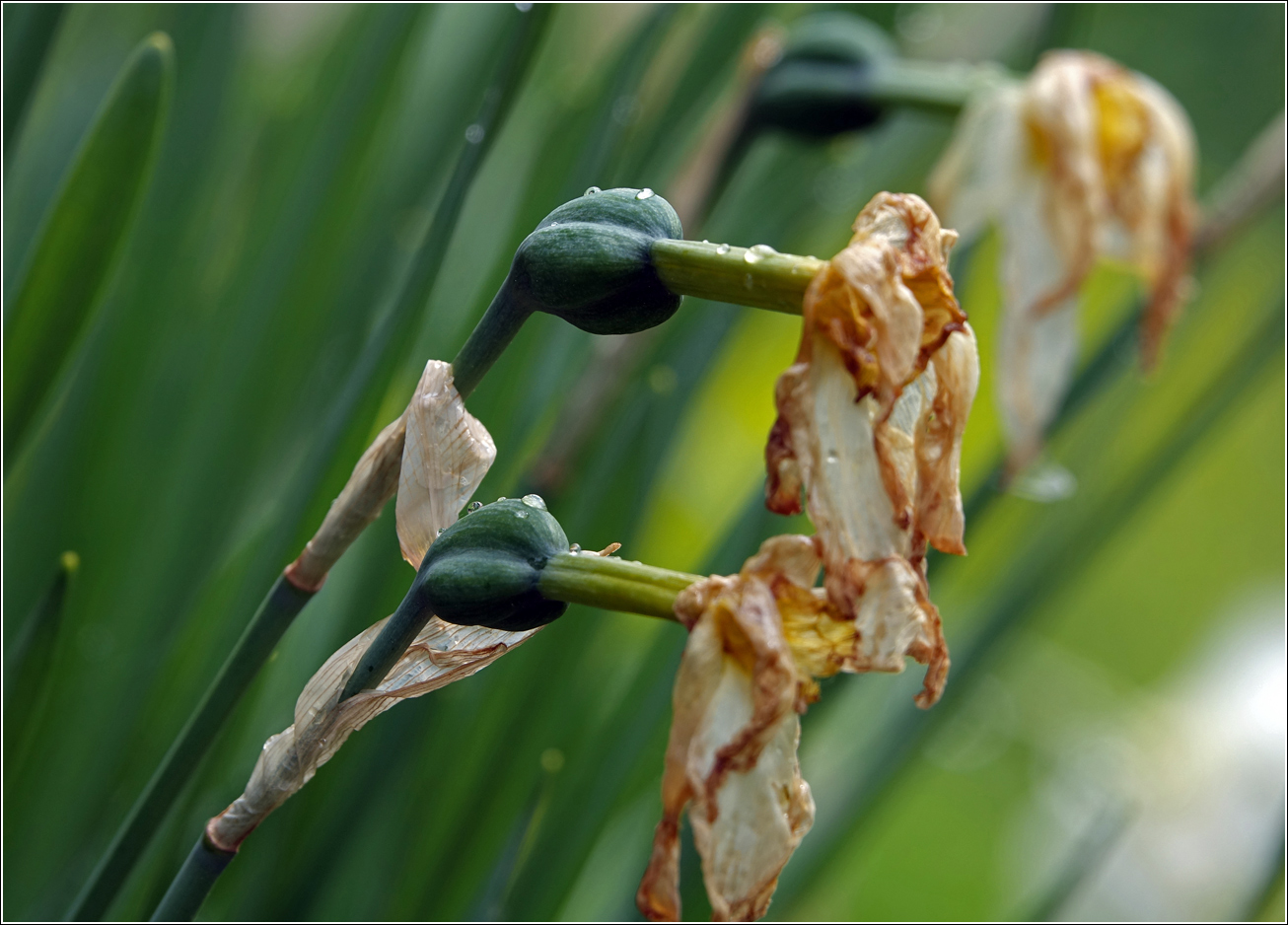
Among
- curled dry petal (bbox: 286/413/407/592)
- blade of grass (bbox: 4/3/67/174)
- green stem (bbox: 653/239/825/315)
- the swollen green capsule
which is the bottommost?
curled dry petal (bbox: 286/413/407/592)

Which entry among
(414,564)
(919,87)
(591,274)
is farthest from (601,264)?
(919,87)

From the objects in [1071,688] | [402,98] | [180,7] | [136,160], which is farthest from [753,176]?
[1071,688]

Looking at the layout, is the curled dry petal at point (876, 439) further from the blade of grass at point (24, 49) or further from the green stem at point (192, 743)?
the blade of grass at point (24, 49)

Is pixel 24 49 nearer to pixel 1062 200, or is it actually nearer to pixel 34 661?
pixel 34 661

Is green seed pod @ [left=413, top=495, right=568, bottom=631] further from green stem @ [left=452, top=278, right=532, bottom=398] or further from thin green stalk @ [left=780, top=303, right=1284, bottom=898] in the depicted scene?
thin green stalk @ [left=780, top=303, right=1284, bottom=898]

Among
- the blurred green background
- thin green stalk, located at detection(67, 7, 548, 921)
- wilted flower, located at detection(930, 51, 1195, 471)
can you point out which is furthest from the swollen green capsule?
wilted flower, located at detection(930, 51, 1195, 471)

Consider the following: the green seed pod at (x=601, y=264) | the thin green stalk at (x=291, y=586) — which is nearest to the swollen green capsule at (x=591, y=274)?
the green seed pod at (x=601, y=264)
